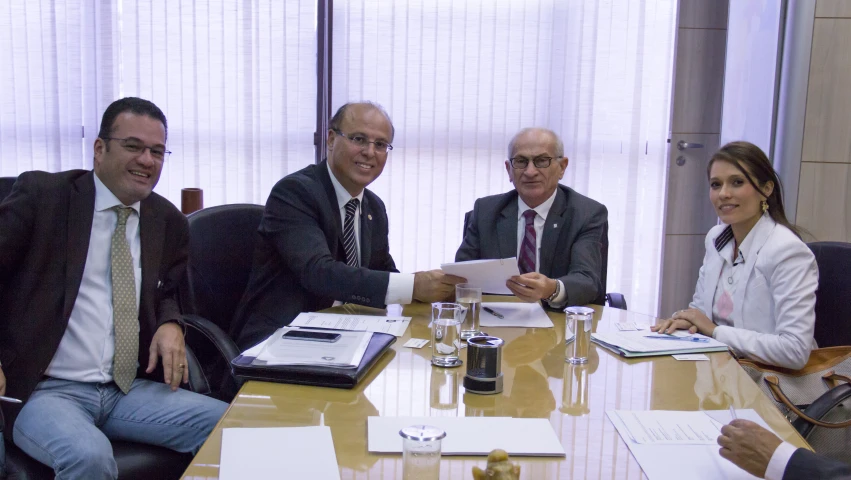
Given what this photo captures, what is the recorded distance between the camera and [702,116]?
3.96 m

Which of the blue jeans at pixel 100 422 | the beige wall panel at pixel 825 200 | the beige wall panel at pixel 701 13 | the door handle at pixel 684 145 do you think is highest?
the beige wall panel at pixel 701 13

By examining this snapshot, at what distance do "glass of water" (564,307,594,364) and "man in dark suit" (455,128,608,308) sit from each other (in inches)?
31.8

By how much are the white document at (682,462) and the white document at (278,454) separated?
51 centimetres

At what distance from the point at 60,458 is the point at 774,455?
57.2 inches

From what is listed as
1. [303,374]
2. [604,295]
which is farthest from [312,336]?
[604,295]

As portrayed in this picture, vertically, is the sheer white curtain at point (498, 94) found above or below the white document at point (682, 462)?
above

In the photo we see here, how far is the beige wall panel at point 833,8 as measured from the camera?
10.4 ft

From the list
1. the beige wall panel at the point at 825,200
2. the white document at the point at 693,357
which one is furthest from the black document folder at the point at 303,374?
the beige wall panel at the point at 825,200

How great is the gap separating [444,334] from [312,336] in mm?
323

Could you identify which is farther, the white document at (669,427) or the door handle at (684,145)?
the door handle at (684,145)

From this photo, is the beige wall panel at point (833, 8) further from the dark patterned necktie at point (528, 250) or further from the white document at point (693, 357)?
the white document at point (693, 357)

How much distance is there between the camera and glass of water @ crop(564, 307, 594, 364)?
1781 mm

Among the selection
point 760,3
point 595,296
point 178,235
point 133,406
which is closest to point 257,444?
point 133,406

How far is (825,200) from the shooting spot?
3.30 m
